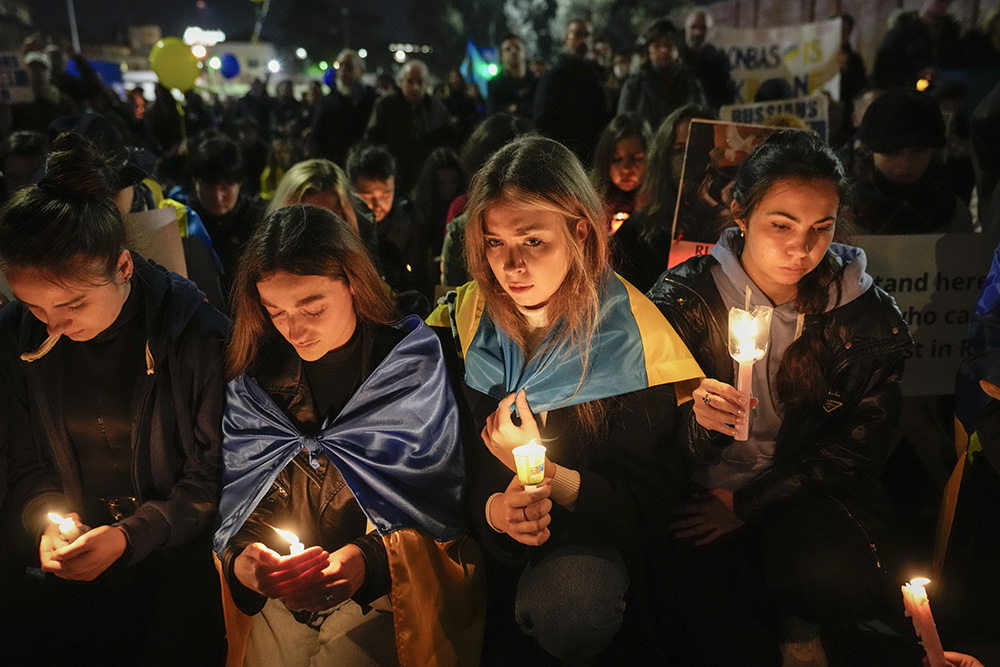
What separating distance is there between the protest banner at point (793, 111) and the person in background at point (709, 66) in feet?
7.31

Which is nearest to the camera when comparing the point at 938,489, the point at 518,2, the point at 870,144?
the point at 938,489

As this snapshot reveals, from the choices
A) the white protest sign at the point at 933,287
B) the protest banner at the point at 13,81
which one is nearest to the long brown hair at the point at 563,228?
the white protest sign at the point at 933,287

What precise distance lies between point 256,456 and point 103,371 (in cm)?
72

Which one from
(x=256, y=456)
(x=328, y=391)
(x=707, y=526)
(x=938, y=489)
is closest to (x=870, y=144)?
(x=938, y=489)

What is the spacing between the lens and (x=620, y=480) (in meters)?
2.82

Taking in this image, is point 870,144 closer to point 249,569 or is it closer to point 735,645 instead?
point 735,645

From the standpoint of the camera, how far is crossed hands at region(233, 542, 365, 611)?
2.38 m

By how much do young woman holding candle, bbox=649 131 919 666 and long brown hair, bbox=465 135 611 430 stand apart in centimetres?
46

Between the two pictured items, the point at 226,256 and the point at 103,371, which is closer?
the point at 103,371

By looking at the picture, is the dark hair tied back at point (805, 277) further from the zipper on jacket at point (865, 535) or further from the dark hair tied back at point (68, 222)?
the dark hair tied back at point (68, 222)

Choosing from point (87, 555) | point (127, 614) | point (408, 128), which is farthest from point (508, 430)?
point (408, 128)

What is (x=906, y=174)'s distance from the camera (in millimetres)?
4262

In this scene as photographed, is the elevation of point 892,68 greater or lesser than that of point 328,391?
greater

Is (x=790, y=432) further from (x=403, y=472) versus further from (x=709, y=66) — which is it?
(x=709, y=66)
